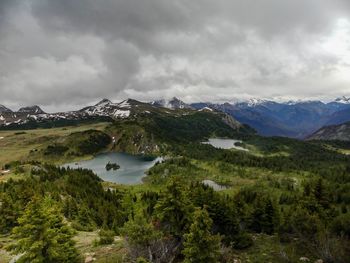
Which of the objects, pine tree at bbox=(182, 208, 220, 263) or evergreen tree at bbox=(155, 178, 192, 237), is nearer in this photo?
pine tree at bbox=(182, 208, 220, 263)

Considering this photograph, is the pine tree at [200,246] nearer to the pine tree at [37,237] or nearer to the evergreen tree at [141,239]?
the evergreen tree at [141,239]

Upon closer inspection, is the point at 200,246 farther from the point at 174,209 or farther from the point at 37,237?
the point at 37,237

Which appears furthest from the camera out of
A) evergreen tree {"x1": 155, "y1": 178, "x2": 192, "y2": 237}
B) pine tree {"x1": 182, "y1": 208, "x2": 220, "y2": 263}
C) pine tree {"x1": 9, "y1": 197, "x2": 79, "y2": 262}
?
evergreen tree {"x1": 155, "y1": 178, "x2": 192, "y2": 237}

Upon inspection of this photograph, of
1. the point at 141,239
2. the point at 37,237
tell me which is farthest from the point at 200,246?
the point at 37,237

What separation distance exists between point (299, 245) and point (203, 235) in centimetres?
1893

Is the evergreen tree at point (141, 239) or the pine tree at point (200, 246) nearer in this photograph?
the pine tree at point (200, 246)

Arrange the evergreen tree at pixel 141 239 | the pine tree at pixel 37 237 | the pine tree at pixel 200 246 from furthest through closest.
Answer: the evergreen tree at pixel 141 239, the pine tree at pixel 200 246, the pine tree at pixel 37 237

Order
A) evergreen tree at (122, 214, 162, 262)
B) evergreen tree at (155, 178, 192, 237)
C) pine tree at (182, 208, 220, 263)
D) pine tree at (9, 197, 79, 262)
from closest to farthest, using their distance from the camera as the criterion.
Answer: pine tree at (9, 197, 79, 262)
pine tree at (182, 208, 220, 263)
evergreen tree at (122, 214, 162, 262)
evergreen tree at (155, 178, 192, 237)

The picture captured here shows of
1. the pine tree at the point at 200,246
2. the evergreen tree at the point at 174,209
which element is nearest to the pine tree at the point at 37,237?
the evergreen tree at the point at 174,209

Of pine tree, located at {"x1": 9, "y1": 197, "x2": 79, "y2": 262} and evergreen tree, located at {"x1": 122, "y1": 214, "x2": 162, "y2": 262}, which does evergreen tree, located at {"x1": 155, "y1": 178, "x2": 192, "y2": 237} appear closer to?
evergreen tree, located at {"x1": 122, "y1": 214, "x2": 162, "y2": 262}

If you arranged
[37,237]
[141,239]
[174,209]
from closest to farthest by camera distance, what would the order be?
1. [37,237]
2. [141,239]
3. [174,209]

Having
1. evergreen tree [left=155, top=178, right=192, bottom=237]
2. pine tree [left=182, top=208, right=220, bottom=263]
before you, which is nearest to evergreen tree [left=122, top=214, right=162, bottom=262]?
pine tree [left=182, top=208, right=220, bottom=263]

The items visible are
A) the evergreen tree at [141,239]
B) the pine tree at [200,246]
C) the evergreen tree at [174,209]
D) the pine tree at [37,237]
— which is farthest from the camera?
the evergreen tree at [174,209]

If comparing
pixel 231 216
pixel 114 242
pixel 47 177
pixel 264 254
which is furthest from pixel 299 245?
pixel 47 177
